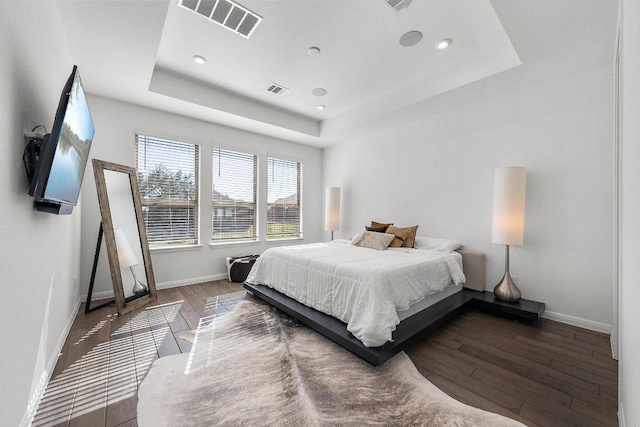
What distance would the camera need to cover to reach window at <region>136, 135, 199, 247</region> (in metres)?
3.86

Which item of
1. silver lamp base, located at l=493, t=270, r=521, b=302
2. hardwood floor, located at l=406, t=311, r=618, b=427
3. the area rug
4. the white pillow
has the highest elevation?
the white pillow

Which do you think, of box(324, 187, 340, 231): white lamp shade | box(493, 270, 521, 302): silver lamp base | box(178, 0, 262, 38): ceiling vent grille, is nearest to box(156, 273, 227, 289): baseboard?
box(324, 187, 340, 231): white lamp shade

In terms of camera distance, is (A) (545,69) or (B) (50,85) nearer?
(B) (50,85)

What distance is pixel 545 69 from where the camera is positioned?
2791mm

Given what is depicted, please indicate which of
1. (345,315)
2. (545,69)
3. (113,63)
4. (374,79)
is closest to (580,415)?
(345,315)

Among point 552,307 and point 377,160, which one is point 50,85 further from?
point 552,307

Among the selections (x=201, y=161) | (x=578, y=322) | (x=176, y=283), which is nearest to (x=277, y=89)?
(x=201, y=161)

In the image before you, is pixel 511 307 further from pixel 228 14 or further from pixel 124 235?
pixel 124 235

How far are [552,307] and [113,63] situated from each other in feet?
17.9

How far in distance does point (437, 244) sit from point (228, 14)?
3.54 m

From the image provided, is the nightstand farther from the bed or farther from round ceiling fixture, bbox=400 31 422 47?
round ceiling fixture, bbox=400 31 422 47

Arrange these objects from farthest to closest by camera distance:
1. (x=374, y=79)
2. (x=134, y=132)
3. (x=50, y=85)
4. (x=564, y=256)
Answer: (x=134, y=132) < (x=374, y=79) < (x=564, y=256) < (x=50, y=85)

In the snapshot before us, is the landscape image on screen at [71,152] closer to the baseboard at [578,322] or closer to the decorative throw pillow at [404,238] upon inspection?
the decorative throw pillow at [404,238]

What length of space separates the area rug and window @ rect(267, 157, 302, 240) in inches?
121
